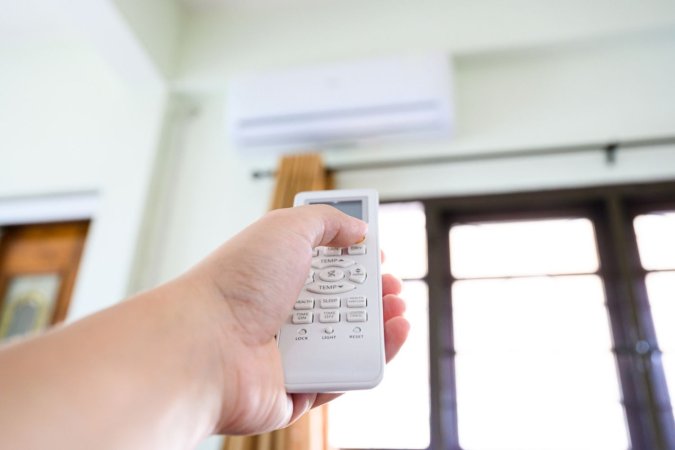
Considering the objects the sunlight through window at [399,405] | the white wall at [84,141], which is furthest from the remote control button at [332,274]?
the white wall at [84,141]

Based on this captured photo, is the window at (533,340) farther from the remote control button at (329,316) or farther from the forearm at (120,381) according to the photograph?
the forearm at (120,381)

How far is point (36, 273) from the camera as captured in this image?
1.89 meters

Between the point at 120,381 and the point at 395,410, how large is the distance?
1129 millimetres

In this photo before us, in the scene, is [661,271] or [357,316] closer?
[357,316]

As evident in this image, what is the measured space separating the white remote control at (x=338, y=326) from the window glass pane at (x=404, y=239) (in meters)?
0.85

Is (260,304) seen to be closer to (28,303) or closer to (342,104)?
(342,104)

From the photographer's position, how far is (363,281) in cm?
63

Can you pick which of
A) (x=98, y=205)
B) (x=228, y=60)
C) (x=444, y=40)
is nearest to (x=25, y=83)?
(x=98, y=205)

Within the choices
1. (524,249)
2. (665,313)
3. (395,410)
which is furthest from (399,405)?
(665,313)

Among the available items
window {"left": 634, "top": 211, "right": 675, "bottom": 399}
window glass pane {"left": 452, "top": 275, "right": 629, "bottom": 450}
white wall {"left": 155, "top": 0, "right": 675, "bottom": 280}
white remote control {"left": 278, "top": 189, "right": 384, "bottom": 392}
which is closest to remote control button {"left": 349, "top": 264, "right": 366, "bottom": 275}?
white remote control {"left": 278, "top": 189, "right": 384, "bottom": 392}

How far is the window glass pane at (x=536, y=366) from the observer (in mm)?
1285

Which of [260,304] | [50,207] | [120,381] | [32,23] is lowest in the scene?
[120,381]

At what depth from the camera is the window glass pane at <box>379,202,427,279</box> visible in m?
1.53

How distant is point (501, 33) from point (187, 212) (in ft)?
4.34
